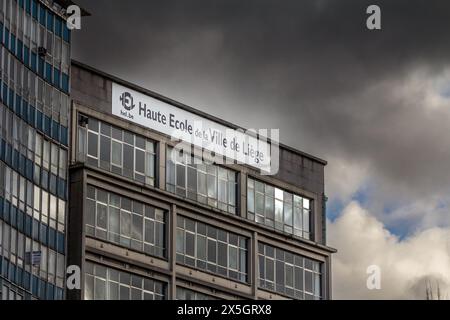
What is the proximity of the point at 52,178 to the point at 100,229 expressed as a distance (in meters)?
4.45

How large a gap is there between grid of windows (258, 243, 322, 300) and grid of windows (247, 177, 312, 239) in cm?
170

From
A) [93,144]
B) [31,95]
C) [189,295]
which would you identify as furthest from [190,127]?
[31,95]

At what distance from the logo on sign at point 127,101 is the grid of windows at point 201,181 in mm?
4606

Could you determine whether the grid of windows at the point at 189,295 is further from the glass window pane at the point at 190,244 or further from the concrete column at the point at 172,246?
the glass window pane at the point at 190,244

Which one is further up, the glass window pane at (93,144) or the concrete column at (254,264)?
the glass window pane at (93,144)

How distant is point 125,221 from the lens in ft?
288

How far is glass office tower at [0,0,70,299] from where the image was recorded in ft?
257

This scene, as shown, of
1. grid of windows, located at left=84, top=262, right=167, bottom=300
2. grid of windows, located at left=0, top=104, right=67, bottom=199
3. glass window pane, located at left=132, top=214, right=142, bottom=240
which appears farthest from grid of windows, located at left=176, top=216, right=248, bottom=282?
grid of windows, located at left=0, top=104, right=67, bottom=199

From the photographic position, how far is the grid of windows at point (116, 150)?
3411 inches

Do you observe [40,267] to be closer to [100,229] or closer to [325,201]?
[100,229]

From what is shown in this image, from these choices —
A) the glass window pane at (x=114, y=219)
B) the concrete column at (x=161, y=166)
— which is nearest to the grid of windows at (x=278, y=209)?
the concrete column at (x=161, y=166)

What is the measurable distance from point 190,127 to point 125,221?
8.95 meters

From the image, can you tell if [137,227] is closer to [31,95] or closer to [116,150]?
[116,150]
